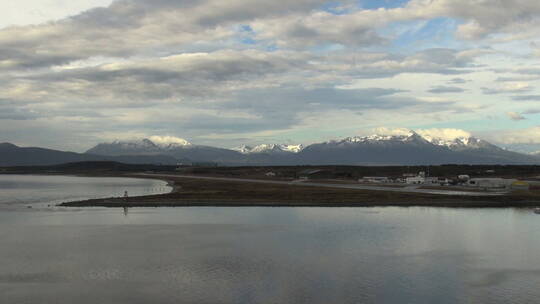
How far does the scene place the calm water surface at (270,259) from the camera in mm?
28672

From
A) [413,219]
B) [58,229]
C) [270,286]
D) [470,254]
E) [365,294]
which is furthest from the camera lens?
[413,219]

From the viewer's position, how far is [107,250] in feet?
138

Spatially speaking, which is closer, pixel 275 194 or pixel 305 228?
pixel 305 228

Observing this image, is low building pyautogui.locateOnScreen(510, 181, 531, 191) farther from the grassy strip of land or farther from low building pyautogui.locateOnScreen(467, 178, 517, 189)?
the grassy strip of land

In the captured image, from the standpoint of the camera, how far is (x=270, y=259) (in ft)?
124

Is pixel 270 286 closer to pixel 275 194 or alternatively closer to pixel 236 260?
pixel 236 260

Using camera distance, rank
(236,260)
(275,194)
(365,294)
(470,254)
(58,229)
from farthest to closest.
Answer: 1. (275,194)
2. (58,229)
3. (470,254)
4. (236,260)
5. (365,294)

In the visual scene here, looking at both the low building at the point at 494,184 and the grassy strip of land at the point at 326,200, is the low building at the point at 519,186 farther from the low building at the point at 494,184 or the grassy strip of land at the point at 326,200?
the grassy strip of land at the point at 326,200

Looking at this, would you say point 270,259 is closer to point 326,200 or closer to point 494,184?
point 326,200

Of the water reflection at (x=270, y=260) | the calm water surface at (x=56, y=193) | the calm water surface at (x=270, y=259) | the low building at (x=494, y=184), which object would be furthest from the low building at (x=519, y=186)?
the calm water surface at (x=56, y=193)

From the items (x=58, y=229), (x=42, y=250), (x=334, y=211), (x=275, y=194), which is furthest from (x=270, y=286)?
(x=275, y=194)

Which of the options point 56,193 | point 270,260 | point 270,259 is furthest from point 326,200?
point 56,193

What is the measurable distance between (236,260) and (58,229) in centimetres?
2655

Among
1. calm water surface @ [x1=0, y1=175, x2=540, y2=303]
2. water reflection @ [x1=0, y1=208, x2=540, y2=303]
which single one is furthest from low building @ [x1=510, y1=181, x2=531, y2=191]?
water reflection @ [x1=0, y1=208, x2=540, y2=303]
